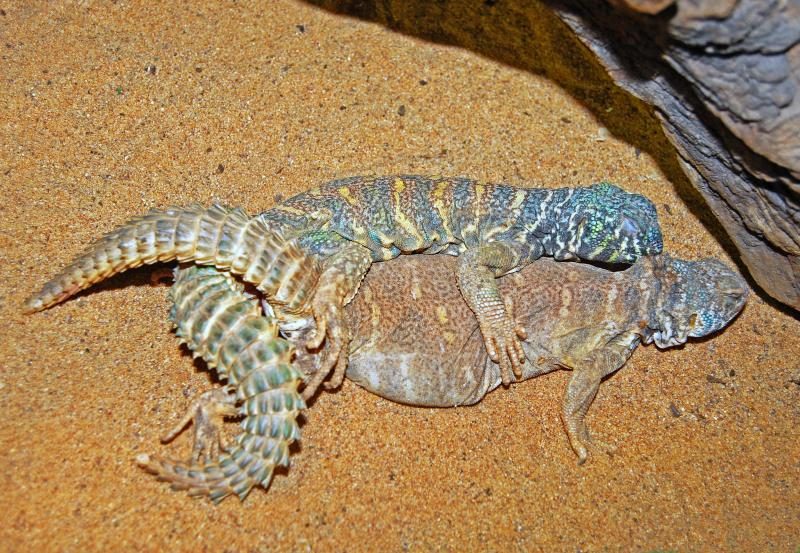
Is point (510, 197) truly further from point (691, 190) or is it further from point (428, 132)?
point (691, 190)

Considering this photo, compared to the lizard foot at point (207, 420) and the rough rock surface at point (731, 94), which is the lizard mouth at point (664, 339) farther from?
the lizard foot at point (207, 420)

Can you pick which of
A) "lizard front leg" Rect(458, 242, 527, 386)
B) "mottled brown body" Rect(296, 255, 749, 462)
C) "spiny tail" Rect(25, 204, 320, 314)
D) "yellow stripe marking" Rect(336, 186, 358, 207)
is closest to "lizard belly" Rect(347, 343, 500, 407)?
"mottled brown body" Rect(296, 255, 749, 462)

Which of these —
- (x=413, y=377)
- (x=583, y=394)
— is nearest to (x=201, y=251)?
(x=413, y=377)

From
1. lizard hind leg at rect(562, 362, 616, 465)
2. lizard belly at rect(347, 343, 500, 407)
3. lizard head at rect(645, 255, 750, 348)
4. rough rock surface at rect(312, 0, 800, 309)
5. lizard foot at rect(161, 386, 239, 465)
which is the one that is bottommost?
lizard foot at rect(161, 386, 239, 465)

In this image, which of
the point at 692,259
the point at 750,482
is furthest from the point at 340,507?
the point at 692,259

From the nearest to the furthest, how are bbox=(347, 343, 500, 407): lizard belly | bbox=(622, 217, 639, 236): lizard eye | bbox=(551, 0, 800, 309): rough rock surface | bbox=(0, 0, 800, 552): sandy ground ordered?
bbox=(551, 0, 800, 309): rough rock surface
bbox=(0, 0, 800, 552): sandy ground
bbox=(347, 343, 500, 407): lizard belly
bbox=(622, 217, 639, 236): lizard eye

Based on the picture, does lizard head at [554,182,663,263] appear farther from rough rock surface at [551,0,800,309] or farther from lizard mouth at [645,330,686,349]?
lizard mouth at [645,330,686,349]
